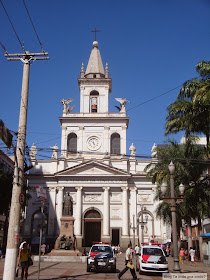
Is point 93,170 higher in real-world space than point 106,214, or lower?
higher

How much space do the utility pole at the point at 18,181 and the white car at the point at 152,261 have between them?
863cm

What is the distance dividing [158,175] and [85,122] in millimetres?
20553

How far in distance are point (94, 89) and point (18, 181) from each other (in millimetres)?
41535

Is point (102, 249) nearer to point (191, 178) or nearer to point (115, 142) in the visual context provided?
point (191, 178)

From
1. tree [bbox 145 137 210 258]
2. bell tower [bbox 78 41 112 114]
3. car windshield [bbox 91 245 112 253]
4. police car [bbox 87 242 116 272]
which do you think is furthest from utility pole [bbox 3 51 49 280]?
bell tower [bbox 78 41 112 114]

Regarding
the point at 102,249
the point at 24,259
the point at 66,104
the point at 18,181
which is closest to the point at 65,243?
the point at 102,249

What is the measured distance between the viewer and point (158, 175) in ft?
→ 107

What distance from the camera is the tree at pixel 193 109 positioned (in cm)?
2111

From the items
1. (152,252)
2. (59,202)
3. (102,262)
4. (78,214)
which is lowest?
(102,262)

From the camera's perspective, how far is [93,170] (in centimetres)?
4762

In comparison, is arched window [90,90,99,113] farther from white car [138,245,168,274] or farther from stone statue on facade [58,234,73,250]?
white car [138,245,168,274]

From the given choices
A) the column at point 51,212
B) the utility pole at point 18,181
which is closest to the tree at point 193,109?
the utility pole at point 18,181

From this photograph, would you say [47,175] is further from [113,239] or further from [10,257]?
[10,257]

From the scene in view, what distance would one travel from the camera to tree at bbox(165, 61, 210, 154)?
69.3 ft
